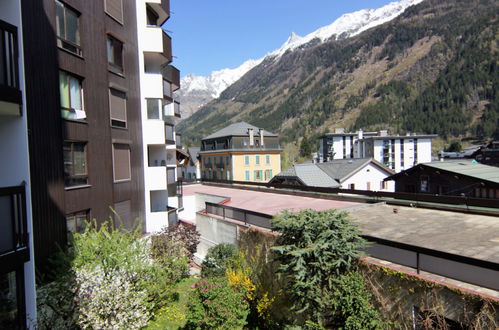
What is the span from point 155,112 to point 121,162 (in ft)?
13.4

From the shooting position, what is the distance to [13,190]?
6.26 m

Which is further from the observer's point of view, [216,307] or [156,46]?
[156,46]

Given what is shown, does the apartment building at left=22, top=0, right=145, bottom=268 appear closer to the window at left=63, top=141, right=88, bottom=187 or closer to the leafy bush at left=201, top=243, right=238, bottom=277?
the window at left=63, top=141, right=88, bottom=187

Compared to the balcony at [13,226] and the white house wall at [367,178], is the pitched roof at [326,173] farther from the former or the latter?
the balcony at [13,226]

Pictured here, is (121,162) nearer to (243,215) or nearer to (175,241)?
(175,241)

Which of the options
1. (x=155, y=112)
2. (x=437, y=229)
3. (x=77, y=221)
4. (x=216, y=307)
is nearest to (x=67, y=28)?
(x=155, y=112)

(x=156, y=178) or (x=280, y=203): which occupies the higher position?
(x=156, y=178)

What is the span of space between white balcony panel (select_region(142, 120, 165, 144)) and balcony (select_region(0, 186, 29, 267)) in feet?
35.5

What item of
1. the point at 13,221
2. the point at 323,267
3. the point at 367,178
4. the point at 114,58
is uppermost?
the point at 114,58

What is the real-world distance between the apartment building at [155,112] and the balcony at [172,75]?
593 mm

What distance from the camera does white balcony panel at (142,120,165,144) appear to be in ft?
56.1

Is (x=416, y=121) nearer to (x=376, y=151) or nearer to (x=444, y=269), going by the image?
(x=376, y=151)

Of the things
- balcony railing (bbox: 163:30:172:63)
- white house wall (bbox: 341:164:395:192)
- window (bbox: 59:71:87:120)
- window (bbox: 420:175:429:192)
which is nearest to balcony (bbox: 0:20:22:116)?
window (bbox: 59:71:87:120)

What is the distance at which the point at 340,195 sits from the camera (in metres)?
17.4
